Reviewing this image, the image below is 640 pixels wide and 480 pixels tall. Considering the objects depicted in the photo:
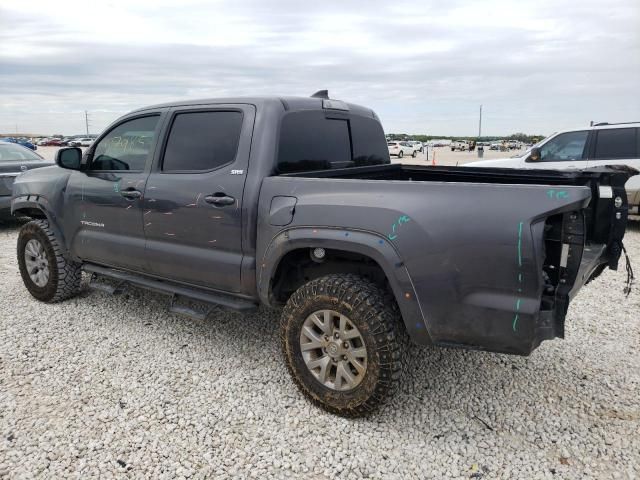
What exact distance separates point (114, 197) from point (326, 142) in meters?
1.78

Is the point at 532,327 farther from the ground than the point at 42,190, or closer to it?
closer to it

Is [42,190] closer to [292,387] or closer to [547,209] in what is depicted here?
[292,387]

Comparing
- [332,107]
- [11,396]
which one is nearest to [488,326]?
[332,107]

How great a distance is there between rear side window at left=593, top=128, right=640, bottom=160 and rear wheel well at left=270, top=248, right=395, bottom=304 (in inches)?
290

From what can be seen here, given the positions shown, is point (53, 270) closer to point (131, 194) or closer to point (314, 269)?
point (131, 194)

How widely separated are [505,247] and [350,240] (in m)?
0.82

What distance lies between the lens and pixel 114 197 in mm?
4070

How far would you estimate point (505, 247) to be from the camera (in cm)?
237

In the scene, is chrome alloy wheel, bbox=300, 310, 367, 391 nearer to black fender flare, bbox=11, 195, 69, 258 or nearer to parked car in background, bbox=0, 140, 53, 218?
black fender flare, bbox=11, 195, 69, 258

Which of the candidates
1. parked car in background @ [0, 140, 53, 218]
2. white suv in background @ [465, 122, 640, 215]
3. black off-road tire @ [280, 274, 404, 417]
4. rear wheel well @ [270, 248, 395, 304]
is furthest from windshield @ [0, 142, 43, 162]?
black off-road tire @ [280, 274, 404, 417]

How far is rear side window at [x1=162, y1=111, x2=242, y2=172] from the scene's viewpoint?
3.46m

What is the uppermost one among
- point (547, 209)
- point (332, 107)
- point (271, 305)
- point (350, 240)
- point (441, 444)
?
point (332, 107)

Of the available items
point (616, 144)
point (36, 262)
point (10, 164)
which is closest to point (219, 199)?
point (36, 262)

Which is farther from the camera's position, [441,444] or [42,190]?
[42,190]
